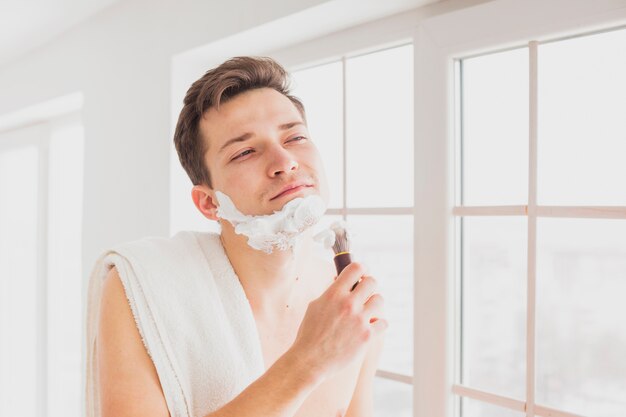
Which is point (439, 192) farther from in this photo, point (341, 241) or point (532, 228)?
point (341, 241)

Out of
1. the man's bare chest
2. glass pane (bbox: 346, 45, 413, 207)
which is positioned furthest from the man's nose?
glass pane (bbox: 346, 45, 413, 207)

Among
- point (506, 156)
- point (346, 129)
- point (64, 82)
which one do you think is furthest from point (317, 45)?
point (64, 82)

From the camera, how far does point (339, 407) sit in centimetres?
121

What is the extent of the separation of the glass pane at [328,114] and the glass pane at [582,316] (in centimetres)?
65

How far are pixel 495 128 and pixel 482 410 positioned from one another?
64cm

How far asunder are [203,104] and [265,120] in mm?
126

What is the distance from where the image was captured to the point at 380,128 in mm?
1585

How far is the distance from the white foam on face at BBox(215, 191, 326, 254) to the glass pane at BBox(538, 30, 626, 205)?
0.49 meters

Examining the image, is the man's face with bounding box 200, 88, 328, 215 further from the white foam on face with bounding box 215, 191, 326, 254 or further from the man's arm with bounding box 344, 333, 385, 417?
the man's arm with bounding box 344, 333, 385, 417

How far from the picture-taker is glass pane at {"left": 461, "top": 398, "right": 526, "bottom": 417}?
1276mm

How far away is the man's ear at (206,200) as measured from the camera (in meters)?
1.13

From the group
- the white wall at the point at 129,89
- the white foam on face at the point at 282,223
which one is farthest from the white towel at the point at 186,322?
the white wall at the point at 129,89

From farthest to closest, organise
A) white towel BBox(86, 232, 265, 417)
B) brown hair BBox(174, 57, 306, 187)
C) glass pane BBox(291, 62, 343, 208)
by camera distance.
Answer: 1. glass pane BBox(291, 62, 343, 208)
2. brown hair BBox(174, 57, 306, 187)
3. white towel BBox(86, 232, 265, 417)

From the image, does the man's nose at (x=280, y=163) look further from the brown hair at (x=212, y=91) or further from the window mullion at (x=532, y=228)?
the window mullion at (x=532, y=228)
